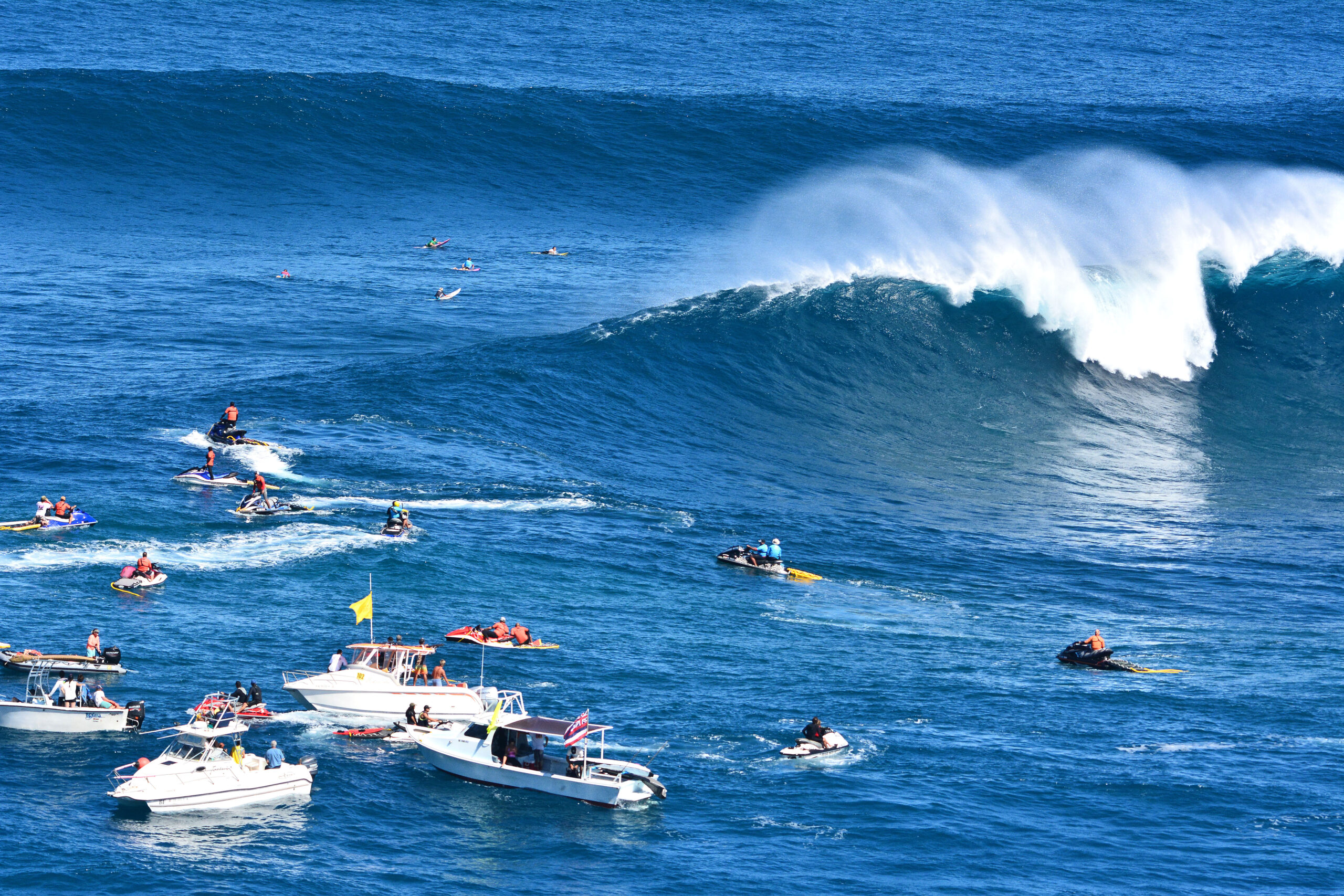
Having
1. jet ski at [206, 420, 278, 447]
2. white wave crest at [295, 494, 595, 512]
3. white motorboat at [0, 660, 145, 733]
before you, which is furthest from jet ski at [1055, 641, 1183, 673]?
jet ski at [206, 420, 278, 447]

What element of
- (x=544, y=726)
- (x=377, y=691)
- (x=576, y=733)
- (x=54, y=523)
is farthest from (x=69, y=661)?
(x=576, y=733)

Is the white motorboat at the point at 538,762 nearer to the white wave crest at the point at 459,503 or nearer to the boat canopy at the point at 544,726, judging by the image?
the boat canopy at the point at 544,726

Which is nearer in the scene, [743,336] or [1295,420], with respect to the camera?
[1295,420]

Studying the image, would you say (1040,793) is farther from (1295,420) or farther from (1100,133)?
(1100,133)

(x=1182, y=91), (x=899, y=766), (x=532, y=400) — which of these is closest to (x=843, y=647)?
(x=899, y=766)

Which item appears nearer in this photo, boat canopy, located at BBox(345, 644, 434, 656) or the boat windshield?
the boat windshield

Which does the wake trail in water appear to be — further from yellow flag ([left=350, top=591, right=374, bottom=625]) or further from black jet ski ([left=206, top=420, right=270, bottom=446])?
black jet ski ([left=206, top=420, right=270, bottom=446])

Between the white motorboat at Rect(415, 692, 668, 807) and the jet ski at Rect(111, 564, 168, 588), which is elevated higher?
the jet ski at Rect(111, 564, 168, 588)
